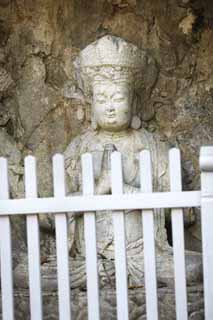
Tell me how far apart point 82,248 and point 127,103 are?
37.8 inches

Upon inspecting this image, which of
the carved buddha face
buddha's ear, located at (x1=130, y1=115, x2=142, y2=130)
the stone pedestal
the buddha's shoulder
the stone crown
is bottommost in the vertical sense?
the stone pedestal

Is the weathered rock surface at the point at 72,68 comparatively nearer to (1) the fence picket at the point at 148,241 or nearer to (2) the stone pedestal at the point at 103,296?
(2) the stone pedestal at the point at 103,296

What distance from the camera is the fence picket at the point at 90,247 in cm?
502

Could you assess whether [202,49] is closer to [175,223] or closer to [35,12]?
[35,12]

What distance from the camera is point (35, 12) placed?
7.09 m

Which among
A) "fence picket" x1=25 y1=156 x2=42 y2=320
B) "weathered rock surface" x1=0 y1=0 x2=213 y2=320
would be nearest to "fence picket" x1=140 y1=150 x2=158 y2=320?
"fence picket" x1=25 y1=156 x2=42 y2=320

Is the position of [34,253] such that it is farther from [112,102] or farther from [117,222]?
[112,102]

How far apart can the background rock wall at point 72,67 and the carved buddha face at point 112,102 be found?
31 cm

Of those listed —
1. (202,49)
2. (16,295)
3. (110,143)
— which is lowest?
(16,295)

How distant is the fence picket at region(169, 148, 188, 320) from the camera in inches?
196

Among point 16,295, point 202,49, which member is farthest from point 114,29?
point 16,295

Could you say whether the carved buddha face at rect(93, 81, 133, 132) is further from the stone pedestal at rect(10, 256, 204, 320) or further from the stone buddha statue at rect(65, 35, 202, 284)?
the stone pedestal at rect(10, 256, 204, 320)

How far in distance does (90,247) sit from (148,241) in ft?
0.91

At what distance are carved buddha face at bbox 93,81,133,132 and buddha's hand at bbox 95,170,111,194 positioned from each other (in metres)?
0.37
